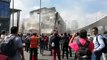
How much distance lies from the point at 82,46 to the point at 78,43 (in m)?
0.14

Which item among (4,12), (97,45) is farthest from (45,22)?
(97,45)

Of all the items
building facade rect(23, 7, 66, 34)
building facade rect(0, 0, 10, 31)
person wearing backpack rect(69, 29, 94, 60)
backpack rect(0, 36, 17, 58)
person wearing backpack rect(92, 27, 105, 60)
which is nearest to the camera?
person wearing backpack rect(69, 29, 94, 60)

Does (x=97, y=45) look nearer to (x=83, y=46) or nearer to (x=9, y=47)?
(x=83, y=46)

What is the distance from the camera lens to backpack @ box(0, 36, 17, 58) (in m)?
11.1

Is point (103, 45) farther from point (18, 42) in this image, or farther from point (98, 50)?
point (18, 42)

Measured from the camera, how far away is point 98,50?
12742 millimetres

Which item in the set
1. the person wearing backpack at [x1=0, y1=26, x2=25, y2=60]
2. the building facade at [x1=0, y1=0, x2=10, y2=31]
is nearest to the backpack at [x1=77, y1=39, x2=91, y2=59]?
the person wearing backpack at [x1=0, y1=26, x2=25, y2=60]

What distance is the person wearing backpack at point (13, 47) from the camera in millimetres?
11117

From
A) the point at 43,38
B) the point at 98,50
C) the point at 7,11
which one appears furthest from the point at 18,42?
the point at 7,11

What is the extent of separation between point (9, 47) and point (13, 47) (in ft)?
0.38

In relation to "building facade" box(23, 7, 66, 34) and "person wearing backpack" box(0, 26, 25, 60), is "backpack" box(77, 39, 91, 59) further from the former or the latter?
"building facade" box(23, 7, 66, 34)

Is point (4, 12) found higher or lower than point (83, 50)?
higher

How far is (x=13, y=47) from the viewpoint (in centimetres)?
1119

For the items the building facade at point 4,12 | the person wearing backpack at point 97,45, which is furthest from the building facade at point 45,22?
the person wearing backpack at point 97,45
